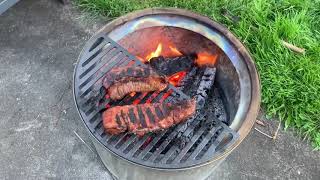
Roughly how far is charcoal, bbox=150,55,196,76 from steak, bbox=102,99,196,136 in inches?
24.0

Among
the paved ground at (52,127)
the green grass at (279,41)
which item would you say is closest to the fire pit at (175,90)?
the paved ground at (52,127)

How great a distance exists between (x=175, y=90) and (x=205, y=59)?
59cm

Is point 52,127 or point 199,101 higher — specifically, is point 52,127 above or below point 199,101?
below

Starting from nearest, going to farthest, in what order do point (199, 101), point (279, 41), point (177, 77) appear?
1. point (199, 101)
2. point (177, 77)
3. point (279, 41)

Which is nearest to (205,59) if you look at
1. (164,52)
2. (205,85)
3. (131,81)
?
(205,85)

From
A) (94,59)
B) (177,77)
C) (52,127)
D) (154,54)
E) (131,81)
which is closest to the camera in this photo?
(131,81)

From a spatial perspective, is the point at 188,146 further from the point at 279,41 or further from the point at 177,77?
the point at 279,41

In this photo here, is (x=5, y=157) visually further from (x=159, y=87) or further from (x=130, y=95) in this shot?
(x=159, y=87)

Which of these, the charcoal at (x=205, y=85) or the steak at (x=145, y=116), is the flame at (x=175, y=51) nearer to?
the charcoal at (x=205, y=85)

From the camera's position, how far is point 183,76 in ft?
9.57

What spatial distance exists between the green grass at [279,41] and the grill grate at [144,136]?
108 centimetres

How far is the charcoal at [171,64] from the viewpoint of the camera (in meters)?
2.89

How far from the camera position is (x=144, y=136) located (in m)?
2.31

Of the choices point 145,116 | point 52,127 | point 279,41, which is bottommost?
point 52,127
